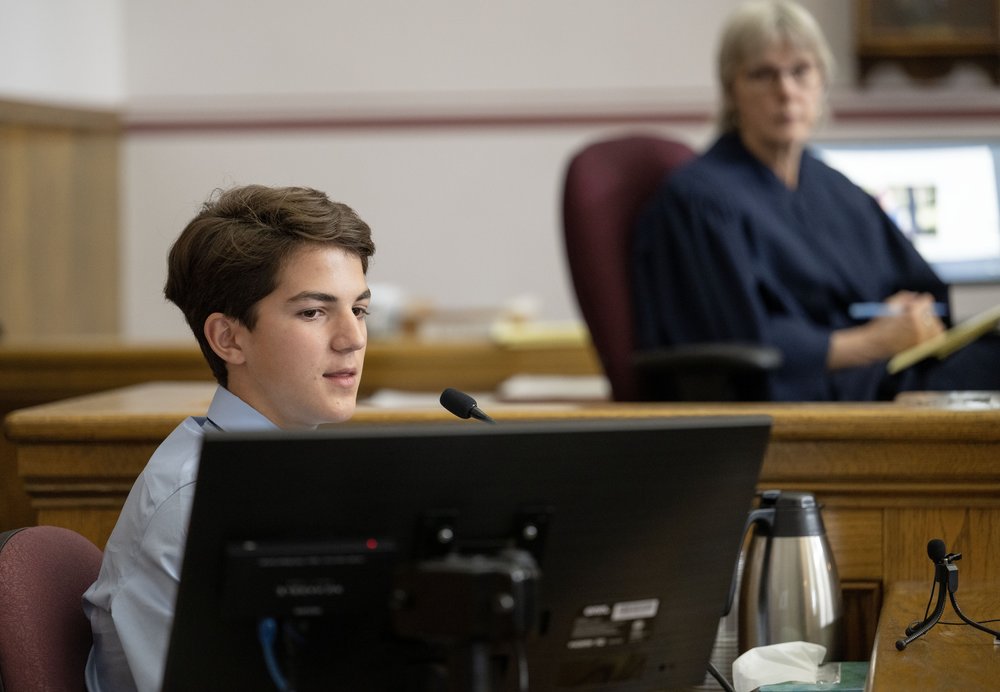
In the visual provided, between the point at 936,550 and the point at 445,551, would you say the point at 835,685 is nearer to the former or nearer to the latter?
the point at 936,550

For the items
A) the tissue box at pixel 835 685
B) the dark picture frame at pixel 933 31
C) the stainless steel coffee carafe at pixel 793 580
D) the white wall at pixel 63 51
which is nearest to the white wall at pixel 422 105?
the white wall at pixel 63 51

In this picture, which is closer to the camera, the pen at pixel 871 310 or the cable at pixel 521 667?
the cable at pixel 521 667

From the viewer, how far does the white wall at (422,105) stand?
488 centimetres

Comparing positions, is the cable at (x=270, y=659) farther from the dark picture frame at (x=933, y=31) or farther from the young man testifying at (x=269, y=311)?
the dark picture frame at (x=933, y=31)

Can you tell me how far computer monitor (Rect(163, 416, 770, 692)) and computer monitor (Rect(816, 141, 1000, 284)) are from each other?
7.03 ft

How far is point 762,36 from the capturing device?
103 inches

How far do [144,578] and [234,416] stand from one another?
0.21 metres

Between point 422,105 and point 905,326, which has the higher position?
point 422,105

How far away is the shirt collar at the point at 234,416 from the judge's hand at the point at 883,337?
1.43m

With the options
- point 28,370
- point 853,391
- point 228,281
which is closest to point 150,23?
point 28,370

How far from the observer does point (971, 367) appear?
2434 mm

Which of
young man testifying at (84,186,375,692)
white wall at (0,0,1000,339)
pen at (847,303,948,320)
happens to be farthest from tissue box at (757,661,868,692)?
white wall at (0,0,1000,339)

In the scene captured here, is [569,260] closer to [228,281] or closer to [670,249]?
[670,249]

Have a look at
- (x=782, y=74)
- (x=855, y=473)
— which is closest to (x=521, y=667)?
(x=855, y=473)
